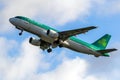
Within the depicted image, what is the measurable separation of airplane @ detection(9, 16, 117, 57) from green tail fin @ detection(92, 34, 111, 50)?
152 centimetres

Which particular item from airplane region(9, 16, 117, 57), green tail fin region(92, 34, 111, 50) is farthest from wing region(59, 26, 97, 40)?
green tail fin region(92, 34, 111, 50)

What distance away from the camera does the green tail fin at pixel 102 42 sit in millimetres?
91625

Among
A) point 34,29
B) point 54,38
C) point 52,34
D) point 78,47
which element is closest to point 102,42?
point 78,47

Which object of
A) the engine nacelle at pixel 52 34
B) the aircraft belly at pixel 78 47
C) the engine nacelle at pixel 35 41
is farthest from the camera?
the engine nacelle at pixel 35 41

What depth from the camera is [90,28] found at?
7412 cm

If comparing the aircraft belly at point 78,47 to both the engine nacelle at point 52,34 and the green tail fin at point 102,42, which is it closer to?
the engine nacelle at point 52,34

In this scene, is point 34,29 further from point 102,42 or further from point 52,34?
point 102,42

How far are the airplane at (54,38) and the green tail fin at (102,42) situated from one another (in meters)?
1.52

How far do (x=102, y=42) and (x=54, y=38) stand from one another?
18.7 meters

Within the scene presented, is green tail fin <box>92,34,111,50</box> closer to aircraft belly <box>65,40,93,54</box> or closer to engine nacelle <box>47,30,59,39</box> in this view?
aircraft belly <box>65,40,93,54</box>

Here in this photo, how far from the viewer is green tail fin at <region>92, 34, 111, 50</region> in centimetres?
9162

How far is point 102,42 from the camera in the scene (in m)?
93.0

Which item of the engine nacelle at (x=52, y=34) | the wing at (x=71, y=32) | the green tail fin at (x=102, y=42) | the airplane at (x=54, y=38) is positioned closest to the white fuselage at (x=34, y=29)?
the airplane at (x=54, y=38)

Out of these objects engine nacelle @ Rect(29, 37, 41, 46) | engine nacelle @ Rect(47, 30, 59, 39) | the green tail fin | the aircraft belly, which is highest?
engine nacelle @ Rect(47, 30, 59, 39)
